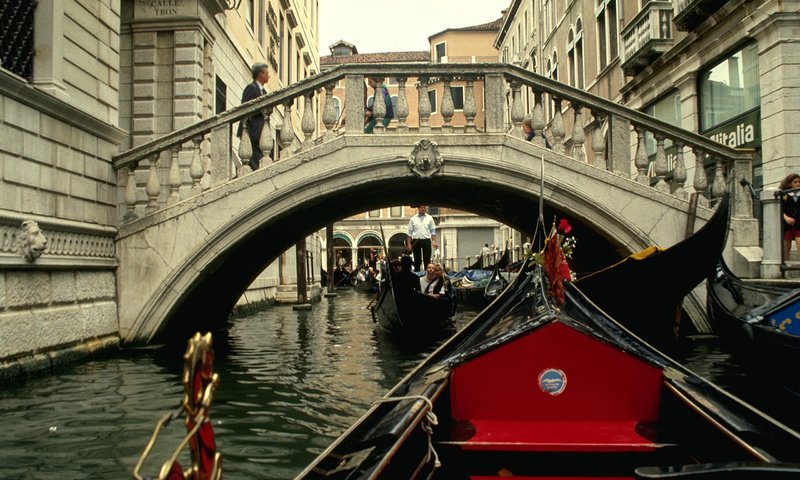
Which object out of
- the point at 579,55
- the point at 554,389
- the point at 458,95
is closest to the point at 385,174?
the point at 554,389

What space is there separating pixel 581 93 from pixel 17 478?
4.32m

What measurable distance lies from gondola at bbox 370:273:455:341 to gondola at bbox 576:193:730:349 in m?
2.01

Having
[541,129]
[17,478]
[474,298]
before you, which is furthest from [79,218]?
[474,298]

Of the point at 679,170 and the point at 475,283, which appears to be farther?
the point at 475,283

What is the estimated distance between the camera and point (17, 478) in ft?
7.96

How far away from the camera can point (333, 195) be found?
18.2ft

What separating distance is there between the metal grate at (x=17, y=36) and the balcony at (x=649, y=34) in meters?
7.62

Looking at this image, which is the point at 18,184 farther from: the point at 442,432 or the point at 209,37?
the point at 209,37

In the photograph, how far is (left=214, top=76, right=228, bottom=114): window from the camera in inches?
330

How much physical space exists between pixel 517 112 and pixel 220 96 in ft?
15.0

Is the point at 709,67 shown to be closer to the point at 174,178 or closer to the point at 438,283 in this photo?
the point at 438,283

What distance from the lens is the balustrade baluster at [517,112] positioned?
17.4 ft

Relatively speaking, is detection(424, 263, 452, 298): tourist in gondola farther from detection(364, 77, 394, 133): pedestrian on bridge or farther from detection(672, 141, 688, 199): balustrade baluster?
detection(672, 141, 688, 199): balustrade baluster

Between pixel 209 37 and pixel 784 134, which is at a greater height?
pixel 209 37
